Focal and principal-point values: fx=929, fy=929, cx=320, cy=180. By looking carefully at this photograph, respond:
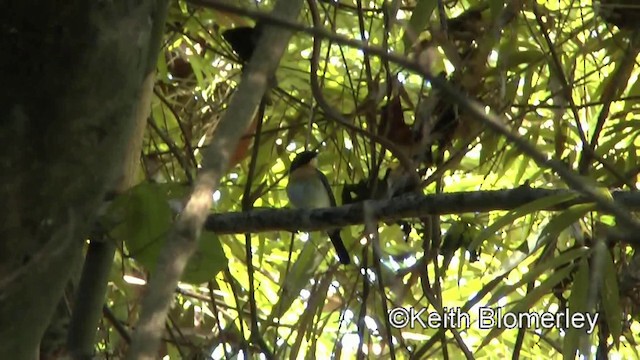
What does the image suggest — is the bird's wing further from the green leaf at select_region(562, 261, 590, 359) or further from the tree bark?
the tree bark

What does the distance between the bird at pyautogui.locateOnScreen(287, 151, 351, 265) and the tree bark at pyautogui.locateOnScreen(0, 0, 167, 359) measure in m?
1.21

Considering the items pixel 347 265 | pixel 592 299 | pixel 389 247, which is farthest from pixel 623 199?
pixel 389 247

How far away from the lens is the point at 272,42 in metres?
0.53

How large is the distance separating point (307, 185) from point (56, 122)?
180cm

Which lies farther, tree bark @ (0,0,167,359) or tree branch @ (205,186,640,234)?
tree branch @ (205,186,640,234)

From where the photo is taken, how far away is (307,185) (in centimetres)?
236

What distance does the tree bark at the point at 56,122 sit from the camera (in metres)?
0.55

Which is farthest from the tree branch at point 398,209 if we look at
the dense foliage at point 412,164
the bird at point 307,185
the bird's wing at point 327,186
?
the bird's wing at point 327,186

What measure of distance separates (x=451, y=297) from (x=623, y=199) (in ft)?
3.40

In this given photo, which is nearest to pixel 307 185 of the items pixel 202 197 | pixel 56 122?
pixel 56 122

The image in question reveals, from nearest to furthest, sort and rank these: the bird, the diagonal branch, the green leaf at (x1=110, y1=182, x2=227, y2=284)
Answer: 1. the diagonal branch
2. the green leaf at (x1=110, y1=182, x2=227, y2=284)
3. the bird

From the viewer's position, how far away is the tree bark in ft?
1.80

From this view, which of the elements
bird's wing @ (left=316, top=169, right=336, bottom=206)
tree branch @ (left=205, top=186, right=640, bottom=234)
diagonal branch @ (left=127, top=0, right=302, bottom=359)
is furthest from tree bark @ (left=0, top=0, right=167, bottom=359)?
bird's wing @ (left=316, top=169, right=336, bottom=206)

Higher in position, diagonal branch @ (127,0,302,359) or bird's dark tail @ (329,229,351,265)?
bird's dark tail @ (329,229,351,265)
